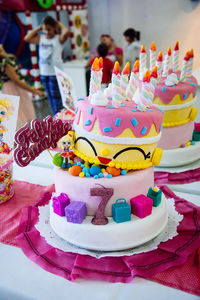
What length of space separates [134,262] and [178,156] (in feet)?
2.92

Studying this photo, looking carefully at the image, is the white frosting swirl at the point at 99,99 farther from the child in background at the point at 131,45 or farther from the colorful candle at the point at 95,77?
the child in background at the point at 131,45

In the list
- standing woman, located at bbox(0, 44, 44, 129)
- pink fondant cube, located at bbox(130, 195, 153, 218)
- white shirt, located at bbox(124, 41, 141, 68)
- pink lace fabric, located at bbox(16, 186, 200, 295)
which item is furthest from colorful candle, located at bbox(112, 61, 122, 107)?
white shirt, located at bbox(124, 41, 141, 68)

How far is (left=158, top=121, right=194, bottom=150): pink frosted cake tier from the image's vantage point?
6.09 feet

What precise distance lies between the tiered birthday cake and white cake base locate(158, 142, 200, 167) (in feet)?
1.92

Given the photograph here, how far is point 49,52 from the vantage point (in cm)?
373

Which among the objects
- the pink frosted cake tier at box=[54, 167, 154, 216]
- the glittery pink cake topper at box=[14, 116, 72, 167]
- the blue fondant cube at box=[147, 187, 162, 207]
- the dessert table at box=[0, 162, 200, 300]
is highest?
the glittery pink cake topper at box=[14, 116, 72, 167]

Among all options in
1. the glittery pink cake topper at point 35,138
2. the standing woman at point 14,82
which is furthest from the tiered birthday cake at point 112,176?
the standing woman at point 14,82

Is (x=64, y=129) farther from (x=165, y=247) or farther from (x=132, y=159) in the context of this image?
(x=165, y=247)

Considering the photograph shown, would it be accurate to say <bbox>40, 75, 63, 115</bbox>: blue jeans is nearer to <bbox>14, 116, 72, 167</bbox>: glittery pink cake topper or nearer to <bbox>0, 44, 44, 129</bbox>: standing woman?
<bbox>0, 44, 44, 129</bbox>: standing woman

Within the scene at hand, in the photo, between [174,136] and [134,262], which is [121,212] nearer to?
[134,262]

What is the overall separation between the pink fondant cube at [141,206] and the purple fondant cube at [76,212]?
202 millimetres

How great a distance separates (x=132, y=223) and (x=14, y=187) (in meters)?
0.87

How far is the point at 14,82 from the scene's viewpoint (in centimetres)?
310

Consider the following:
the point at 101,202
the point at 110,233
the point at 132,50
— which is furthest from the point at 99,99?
the point at 132,50
